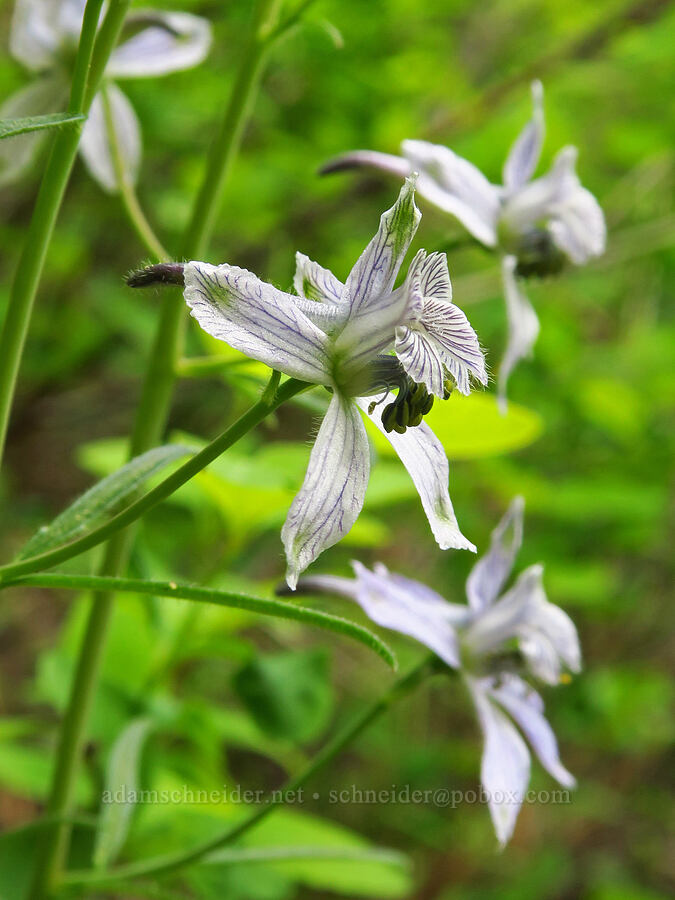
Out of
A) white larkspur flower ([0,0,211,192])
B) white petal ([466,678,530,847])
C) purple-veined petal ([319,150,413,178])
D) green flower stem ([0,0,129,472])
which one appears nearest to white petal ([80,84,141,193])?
white larkspur flower ([0,0,211,192])

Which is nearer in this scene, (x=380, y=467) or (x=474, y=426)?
(x=474, y=426)

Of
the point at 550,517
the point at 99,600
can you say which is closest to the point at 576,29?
the point at 550,517

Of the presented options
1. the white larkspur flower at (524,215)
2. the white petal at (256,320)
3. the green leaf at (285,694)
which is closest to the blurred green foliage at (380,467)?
the green leaf at (285,694)

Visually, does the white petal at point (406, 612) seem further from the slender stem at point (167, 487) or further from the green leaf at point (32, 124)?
the green leaf at point (32, 124)

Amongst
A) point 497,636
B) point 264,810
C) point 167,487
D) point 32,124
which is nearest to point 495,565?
point 497,636

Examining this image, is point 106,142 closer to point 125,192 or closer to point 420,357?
point 125,192

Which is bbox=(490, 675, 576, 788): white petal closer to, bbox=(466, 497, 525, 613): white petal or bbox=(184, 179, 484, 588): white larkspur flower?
bbox=(466, 497, 525, 613): white petal

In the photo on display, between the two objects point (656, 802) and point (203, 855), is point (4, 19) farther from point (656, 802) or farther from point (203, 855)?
point (656, 802)
